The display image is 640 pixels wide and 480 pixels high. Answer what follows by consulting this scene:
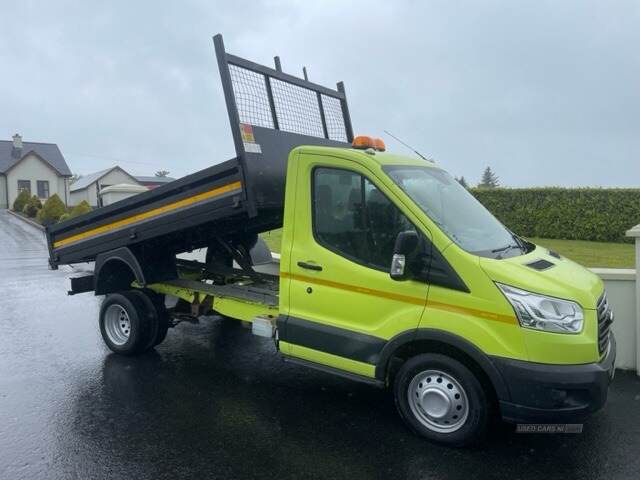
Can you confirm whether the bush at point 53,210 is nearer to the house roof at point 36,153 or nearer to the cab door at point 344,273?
the house roof at point 36,153

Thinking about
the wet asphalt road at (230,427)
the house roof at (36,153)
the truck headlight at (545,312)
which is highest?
the house roof at (36,153)

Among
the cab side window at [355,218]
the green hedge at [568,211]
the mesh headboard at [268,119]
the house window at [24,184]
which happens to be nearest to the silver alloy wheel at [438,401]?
the cab side window at [355,218]

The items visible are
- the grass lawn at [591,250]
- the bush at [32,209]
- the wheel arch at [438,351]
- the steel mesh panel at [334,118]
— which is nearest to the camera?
the wheel arch at [438,351]

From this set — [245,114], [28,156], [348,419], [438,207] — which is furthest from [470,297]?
[28,156]

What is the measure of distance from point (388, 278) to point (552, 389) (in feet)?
4.44

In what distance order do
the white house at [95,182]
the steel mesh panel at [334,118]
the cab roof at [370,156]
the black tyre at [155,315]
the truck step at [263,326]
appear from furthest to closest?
the white house at [95,182], the steel mesh panel at [334,118], the black tyre at [155,315], the truck step at [263,326], the cab roof at [370,156]

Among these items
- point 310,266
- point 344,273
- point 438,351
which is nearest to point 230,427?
point 310,266

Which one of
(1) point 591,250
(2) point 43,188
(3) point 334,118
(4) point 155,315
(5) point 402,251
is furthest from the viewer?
(2) point 43,188

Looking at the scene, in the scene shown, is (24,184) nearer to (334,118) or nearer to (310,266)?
(334,118)

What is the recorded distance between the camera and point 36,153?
173 feet

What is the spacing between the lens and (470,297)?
149 inches

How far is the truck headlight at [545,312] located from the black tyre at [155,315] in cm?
414

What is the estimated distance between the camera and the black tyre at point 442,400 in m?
3.88

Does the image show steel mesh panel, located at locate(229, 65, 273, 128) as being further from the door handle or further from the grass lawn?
the grass lawn
